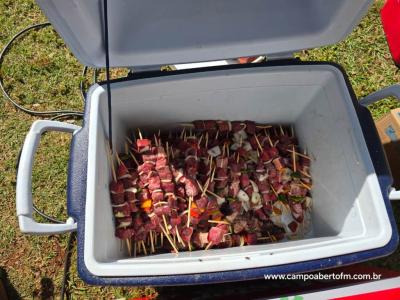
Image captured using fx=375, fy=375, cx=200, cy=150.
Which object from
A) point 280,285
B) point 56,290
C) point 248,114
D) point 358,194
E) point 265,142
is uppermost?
point 248,114

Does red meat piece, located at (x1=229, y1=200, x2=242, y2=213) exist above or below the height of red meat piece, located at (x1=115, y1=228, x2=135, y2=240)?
above

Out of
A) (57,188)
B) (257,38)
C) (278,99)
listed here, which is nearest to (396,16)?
(278,99)

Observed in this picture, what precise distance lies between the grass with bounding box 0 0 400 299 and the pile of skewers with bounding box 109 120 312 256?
54 cm

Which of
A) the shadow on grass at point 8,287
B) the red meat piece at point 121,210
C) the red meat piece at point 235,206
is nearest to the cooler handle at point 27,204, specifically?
the red meat piece at point 121,210

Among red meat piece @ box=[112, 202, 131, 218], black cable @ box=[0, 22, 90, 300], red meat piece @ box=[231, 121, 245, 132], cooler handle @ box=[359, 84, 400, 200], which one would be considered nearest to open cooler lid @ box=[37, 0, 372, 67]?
cooler handle @ box=[359, 84, 400, 200]

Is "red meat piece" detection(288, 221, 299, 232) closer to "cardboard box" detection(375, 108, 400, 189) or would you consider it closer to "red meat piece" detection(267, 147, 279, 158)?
"red meat piece" detection(267, 147, 279, 158)

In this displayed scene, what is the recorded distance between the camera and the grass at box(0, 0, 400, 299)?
1.79 m

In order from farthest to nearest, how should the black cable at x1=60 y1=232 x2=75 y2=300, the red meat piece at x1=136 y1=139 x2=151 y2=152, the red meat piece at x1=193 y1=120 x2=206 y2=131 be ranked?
the black cable at x1=60 y1=232 x2=75 y2=300, the red meat piece at x1=193 y1=120 x2=206 y2=131, the red meat piece at x1=136 y1=139 x2=151 y2=152

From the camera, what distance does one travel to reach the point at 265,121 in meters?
1.57

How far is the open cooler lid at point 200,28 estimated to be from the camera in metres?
1.07

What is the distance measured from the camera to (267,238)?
1446mm

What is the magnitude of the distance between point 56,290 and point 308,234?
119 cm

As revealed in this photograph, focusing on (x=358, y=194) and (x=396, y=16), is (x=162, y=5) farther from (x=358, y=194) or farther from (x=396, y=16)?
(x=396, y=16)

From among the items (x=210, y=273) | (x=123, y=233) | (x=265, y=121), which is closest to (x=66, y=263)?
(x=123, y=233)
